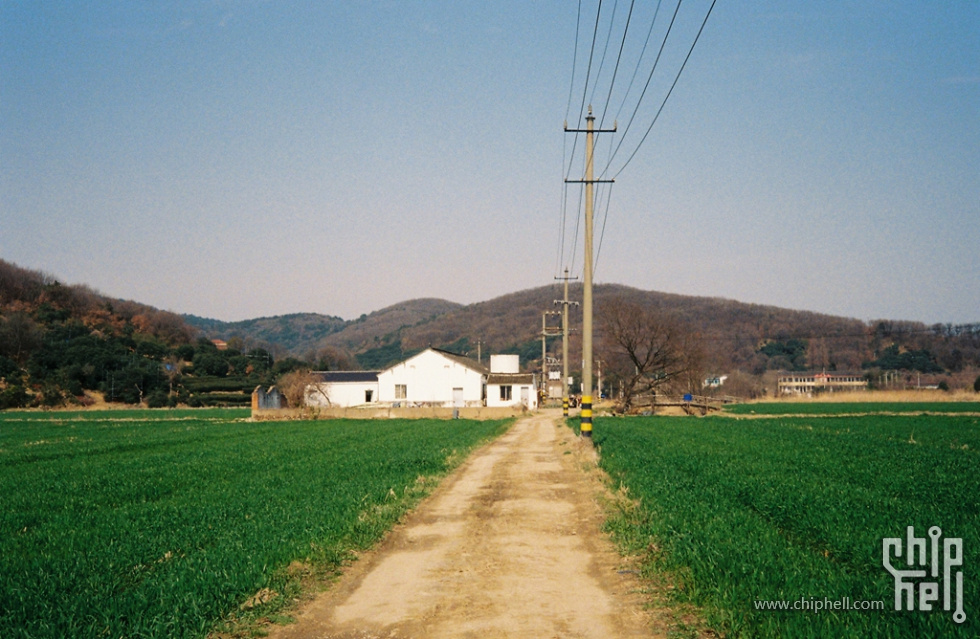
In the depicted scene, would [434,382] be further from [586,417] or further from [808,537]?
[808,537]

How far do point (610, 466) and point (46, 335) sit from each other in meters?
100.0

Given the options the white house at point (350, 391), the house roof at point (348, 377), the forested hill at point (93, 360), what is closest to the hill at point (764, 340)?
the forested hill at point (93, 360)

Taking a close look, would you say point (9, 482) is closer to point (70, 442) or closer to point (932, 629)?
point (70, 442)

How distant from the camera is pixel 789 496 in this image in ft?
40.4

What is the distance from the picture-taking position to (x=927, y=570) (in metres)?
7.09

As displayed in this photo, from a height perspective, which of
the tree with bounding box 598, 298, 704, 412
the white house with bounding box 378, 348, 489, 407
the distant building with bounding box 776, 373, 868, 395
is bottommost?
the distant building with bounding box 776, 373, 868, 395

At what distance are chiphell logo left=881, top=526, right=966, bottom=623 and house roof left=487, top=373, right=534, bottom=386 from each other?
63.0m

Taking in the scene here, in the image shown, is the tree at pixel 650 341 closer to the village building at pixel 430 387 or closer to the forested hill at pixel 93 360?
the village building at pixel 430 387

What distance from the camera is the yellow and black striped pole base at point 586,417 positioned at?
22266 millimetres

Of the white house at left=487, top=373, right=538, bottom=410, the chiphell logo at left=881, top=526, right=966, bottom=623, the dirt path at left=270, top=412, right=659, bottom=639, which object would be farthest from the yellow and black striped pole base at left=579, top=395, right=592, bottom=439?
the white house at left=487, top=373, right=538, bottom=410

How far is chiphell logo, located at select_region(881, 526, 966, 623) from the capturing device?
240 inches

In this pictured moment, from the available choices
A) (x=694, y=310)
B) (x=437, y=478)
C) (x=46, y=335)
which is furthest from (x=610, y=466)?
(x=694, y=310)

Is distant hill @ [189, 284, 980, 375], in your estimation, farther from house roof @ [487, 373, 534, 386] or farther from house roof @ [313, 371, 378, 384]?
house roof @ [313, 371, 378, 384]

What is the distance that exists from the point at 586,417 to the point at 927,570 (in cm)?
1553
